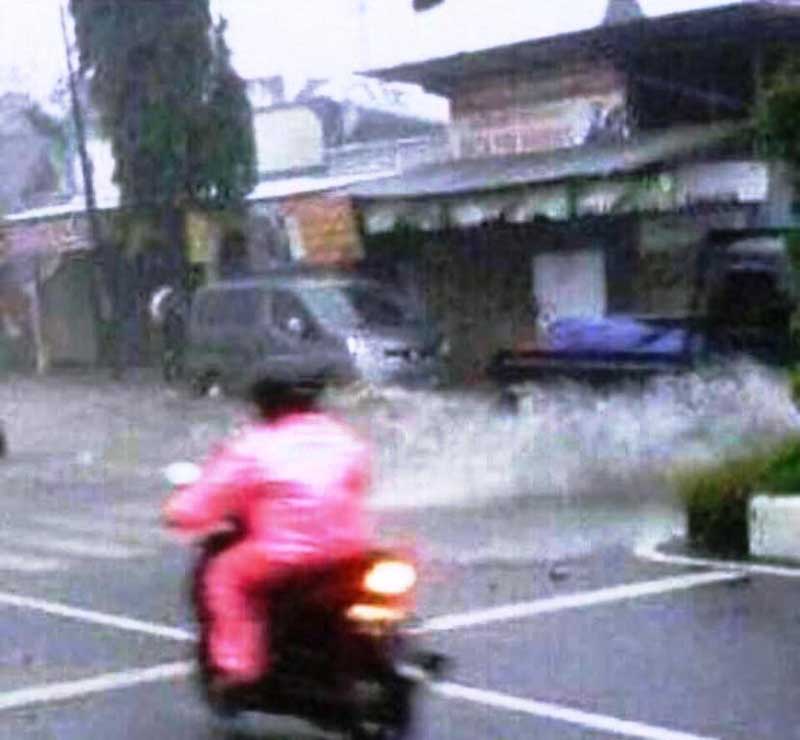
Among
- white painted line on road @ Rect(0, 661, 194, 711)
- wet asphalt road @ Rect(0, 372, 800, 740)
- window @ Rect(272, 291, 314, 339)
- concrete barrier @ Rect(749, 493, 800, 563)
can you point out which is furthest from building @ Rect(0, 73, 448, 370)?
white painted line on road @ Rect(0, 661, 194, 711)

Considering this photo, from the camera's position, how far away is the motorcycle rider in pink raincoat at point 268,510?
7477 mm

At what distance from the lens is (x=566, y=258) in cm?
3450

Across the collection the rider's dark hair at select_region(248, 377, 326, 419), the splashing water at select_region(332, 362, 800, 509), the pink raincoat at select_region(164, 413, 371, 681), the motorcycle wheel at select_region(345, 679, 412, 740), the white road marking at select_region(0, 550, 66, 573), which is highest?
the rider's dark hair at select_region(248, 377, 326, 419)

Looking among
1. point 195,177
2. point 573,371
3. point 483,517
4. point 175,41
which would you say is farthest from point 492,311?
point 483,517

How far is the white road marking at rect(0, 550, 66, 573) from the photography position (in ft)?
47.1

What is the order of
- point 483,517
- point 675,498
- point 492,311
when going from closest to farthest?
point 675,498
point 483,517
point 492,311

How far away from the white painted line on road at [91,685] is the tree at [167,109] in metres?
19.1

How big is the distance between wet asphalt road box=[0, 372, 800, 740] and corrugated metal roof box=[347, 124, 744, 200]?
49.5ft

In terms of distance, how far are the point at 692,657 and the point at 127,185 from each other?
2700 cm

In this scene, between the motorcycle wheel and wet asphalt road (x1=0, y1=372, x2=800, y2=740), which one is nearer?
the motorcycle wheel

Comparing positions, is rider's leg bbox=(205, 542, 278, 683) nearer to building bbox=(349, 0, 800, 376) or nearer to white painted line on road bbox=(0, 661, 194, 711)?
white painted line on road bbox=(0, 661, 194, 711)

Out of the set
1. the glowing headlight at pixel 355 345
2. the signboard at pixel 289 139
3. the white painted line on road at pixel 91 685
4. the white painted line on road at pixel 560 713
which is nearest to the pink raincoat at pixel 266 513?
the white painted line on road at pixel 560 713

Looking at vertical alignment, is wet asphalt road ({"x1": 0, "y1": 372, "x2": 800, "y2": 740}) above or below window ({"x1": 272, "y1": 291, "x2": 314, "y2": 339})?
below

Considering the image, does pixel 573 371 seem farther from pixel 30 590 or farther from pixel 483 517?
pixel 30 590
